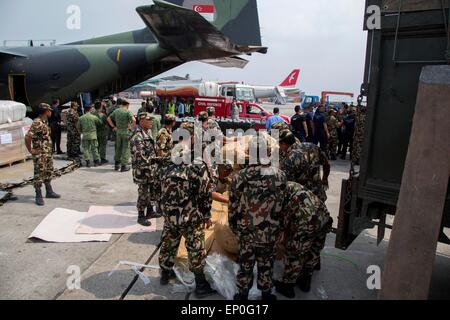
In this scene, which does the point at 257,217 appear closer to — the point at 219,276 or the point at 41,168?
the point at 219,276

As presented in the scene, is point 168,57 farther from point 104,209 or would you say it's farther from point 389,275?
point 389,275

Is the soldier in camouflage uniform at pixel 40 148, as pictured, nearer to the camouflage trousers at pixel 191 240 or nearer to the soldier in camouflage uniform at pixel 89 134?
the soldier in camouflage uniform at pixel 89 134

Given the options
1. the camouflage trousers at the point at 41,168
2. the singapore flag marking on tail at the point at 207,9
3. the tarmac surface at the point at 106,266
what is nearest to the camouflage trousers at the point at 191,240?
the tarmac surface at the point at 106,266

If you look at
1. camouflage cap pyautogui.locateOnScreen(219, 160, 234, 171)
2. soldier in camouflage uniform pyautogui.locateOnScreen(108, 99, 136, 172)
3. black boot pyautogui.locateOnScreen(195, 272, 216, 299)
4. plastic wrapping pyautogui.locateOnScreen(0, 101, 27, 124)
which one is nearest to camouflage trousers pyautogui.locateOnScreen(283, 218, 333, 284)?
black boot pyautogui.locateOnScreen(195, 272, 216, 299)

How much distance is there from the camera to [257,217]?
3016mm

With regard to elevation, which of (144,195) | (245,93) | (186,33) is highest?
(186,33)

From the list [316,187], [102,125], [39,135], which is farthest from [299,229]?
[102,125]

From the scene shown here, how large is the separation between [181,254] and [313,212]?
1604mm

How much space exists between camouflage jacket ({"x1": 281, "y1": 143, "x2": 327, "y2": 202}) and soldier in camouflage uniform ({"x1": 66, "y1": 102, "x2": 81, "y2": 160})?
728 cm

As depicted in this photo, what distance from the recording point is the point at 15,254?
4098 millimetres

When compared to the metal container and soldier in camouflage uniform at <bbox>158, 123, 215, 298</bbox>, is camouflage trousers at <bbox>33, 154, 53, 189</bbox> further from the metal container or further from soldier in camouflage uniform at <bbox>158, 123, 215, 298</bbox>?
the metal container

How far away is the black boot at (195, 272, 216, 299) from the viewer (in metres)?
3.35

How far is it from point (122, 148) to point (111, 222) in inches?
148
